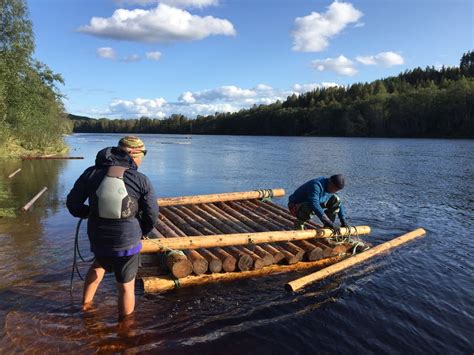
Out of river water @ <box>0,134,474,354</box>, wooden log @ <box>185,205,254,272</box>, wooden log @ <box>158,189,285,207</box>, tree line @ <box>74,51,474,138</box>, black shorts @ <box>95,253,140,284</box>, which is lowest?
river water @ <box>0,134,474,354</box>

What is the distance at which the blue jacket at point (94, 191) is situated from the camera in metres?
4.98

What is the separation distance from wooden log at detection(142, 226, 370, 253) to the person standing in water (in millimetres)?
2394

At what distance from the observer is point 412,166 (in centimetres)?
3350

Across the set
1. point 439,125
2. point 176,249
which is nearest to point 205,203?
point 176,249

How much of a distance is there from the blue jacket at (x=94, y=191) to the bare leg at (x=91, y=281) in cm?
88

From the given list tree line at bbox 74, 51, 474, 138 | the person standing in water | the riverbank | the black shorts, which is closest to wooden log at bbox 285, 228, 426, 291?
the black shorts

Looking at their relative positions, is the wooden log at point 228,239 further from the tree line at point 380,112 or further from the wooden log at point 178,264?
the tree line at point 380,112

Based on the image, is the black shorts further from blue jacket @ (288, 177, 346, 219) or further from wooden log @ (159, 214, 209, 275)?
blue jacket @ (288, 177, 346, 219)

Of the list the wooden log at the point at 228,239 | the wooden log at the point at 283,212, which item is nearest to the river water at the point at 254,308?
the wooden log at the point at 228,239

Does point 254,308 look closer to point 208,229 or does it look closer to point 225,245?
point 225,245

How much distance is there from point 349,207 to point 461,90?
92389mm

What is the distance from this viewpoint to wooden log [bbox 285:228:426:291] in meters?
7.70

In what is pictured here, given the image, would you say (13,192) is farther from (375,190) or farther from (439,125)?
(439,125)

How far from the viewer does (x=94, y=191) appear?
196 inches
